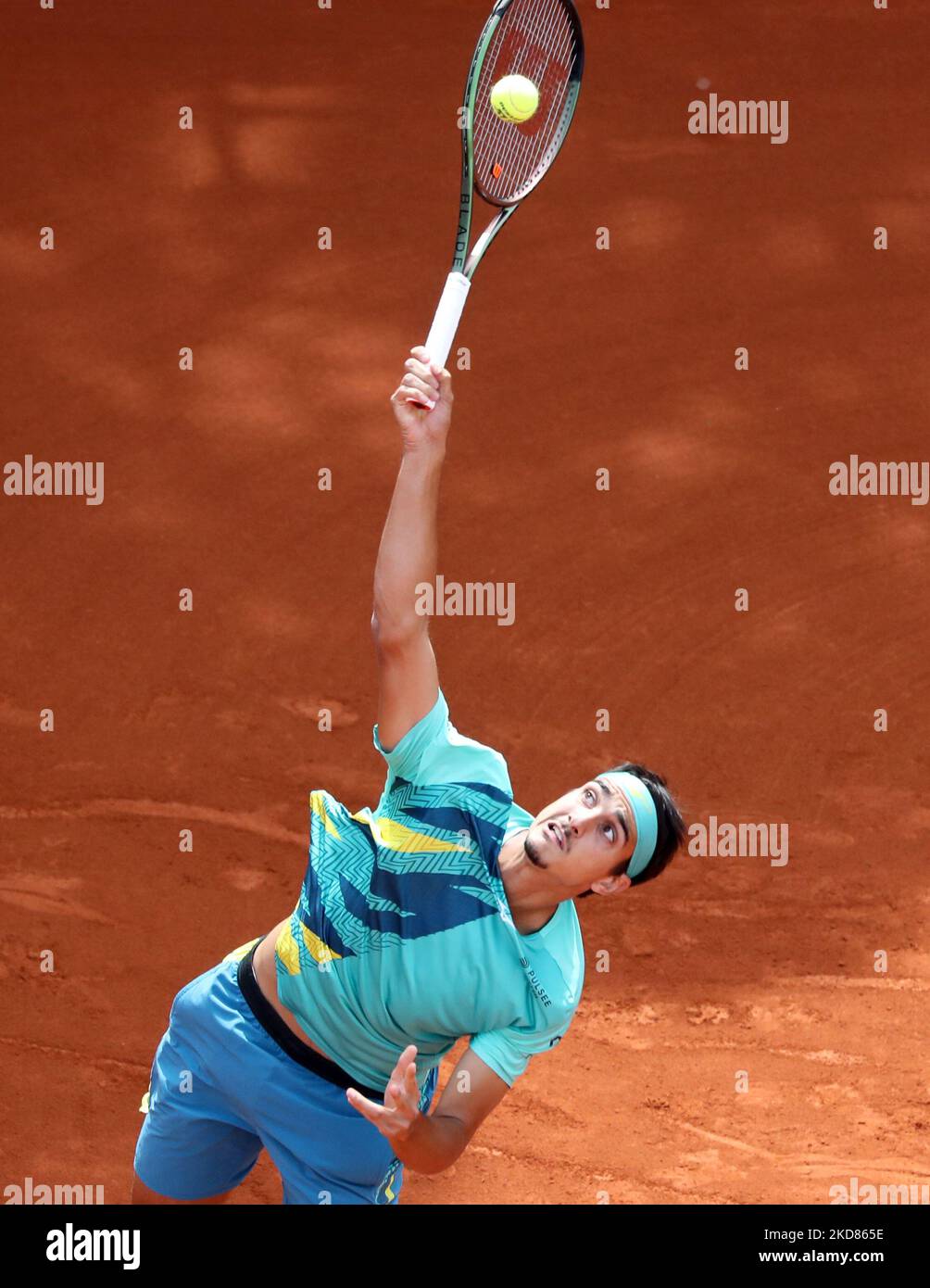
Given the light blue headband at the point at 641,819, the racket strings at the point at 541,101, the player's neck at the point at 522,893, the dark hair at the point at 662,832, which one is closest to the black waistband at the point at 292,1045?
the player's neck at the point at 522,893

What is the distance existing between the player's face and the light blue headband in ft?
0.04

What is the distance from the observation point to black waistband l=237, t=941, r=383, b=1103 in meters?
3.42

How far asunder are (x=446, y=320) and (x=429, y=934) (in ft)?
4.17

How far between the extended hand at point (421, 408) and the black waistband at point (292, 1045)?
48.7 inches

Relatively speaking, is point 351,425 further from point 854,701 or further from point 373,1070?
point 373,1070

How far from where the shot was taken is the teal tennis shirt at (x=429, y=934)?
3.20 meters

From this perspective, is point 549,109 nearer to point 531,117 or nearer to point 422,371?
point 531,117

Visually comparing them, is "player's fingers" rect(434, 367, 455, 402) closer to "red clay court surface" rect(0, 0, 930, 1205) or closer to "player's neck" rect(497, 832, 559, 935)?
"player's neck" rect(497, 832, 559, 935)

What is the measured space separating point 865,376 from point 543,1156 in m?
3.97

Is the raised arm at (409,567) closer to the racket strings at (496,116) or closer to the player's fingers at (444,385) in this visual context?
the player's fingers at (444,385)

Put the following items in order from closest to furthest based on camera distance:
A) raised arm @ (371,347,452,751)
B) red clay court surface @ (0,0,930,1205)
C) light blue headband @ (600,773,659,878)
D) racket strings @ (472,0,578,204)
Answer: raised arm @ (371,347,452,751)
light blue headband @ (600,773,659,878)
racket strings @ (472,0,578,204)
red clay court surface @ (0,0,930,1205)

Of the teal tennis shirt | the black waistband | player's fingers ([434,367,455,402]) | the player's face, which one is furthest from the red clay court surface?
player's fingers ([434,367,455,402])

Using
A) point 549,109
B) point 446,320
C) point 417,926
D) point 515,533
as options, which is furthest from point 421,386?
point 515,533

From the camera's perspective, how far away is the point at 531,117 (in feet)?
13.2
